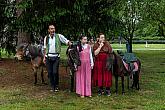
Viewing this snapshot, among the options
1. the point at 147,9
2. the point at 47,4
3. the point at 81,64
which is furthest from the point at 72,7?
the point at 147,9

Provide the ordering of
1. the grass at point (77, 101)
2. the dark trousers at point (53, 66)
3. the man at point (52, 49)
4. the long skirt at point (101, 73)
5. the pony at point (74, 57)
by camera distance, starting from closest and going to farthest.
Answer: the grass at point (77, 101) → the pony at point (74, 57) → the long skirt at point (101, 73) → the man at point (52, 49) → the dark trousers at point (53, 66)

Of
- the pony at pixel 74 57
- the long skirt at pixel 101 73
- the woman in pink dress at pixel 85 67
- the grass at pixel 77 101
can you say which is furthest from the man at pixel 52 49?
the long skirt at pixel 101 73

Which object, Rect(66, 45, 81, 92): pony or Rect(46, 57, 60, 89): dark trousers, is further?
Rect(46, 57, 60, 89): dark trousers

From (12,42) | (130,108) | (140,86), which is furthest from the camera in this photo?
(12,42)

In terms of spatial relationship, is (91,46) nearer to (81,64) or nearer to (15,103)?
(81,64)

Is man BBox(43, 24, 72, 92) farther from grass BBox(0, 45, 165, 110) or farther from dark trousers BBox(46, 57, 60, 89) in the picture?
grass BBox(0, 45, 165, 110)

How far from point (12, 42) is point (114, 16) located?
220 inches

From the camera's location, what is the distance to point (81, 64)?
38.6 feet

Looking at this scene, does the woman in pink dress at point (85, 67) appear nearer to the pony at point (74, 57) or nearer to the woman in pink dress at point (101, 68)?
the pony at point (74, 57)

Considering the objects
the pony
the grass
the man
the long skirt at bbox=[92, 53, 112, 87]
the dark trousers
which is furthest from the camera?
the dark trousers

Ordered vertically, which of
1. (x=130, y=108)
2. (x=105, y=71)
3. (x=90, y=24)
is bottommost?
(x=130, y=108)

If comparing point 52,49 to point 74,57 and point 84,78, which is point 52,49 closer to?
point 74,57

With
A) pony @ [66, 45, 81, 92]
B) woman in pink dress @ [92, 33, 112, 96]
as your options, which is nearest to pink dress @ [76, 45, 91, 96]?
pony @ [66, 45, 81, 92]

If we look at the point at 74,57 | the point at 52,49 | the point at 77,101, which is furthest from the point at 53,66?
the point at 77,101
